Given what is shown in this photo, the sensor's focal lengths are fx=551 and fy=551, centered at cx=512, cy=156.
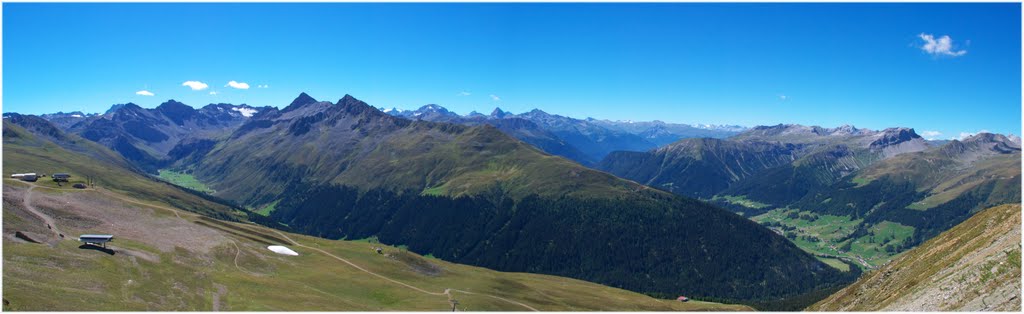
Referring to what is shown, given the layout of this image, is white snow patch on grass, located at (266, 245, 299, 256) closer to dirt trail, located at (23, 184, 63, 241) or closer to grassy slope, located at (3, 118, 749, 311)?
grassy slope, located at (3, 118, 749, 311)

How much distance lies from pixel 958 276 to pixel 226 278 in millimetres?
135009

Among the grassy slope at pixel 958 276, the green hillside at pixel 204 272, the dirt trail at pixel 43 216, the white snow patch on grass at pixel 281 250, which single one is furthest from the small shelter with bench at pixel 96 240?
the grassy slope at pixel 958 276

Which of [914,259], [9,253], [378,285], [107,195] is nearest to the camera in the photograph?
[914,259]

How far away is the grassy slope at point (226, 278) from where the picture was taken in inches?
3920

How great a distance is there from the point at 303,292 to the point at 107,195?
104 m

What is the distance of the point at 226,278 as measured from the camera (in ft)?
A: 419

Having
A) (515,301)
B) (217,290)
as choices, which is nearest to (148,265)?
(217,290)

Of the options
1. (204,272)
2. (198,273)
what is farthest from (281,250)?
(198,273)

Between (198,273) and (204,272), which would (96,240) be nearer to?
(198,273)

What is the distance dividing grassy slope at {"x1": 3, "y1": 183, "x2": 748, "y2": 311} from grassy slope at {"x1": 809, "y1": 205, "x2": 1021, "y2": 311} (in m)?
78.4

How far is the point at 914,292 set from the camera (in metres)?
72.1

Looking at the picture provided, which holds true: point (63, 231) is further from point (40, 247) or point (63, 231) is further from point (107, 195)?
point (107, 195)

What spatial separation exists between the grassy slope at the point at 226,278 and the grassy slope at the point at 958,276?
7841cm

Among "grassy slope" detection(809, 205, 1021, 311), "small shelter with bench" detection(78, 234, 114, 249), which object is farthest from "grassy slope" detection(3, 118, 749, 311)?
"grassy slope" detection(809, 205, 1021, 311)
